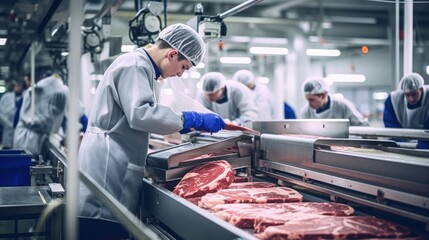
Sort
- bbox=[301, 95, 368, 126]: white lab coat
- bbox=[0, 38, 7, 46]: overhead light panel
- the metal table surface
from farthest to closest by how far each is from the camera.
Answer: bbox=[0, 38, 7, 46]: overhead light panel → bbox=[301, 95, 368, 126]: white lab coat → the metal table surface

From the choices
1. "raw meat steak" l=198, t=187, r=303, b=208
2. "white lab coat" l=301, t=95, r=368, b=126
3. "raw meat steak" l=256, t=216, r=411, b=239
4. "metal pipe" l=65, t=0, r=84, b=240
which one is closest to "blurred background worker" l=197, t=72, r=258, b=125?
"white lab coat" l=301, t=95, r=368, b=126

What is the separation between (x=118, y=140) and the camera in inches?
114

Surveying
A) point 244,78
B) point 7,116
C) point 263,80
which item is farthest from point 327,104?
point 263,80

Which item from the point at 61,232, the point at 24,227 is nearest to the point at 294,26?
the point at 24,227

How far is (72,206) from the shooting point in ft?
5.37

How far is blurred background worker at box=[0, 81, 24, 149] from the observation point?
959 centimetres

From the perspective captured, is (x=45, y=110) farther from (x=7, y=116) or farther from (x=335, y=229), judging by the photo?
(x=335, y=229)

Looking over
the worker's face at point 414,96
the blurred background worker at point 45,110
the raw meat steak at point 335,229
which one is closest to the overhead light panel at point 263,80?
the blurred background worker at point 45,110

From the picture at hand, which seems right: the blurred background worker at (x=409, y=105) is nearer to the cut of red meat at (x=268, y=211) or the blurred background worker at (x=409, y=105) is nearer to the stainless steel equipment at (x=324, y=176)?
the stainless steel equipment at (x=324, y=176)

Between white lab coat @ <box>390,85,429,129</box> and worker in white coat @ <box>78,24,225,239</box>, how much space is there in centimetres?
326

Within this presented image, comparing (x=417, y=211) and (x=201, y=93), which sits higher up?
(x=201, y=93)

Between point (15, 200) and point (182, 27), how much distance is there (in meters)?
1.34

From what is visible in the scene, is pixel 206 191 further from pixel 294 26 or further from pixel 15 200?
pixel 294 26

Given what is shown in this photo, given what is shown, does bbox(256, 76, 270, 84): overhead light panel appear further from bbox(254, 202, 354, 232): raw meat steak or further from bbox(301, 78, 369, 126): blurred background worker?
bbox(254, 202, 354, 232): raw meat steak
